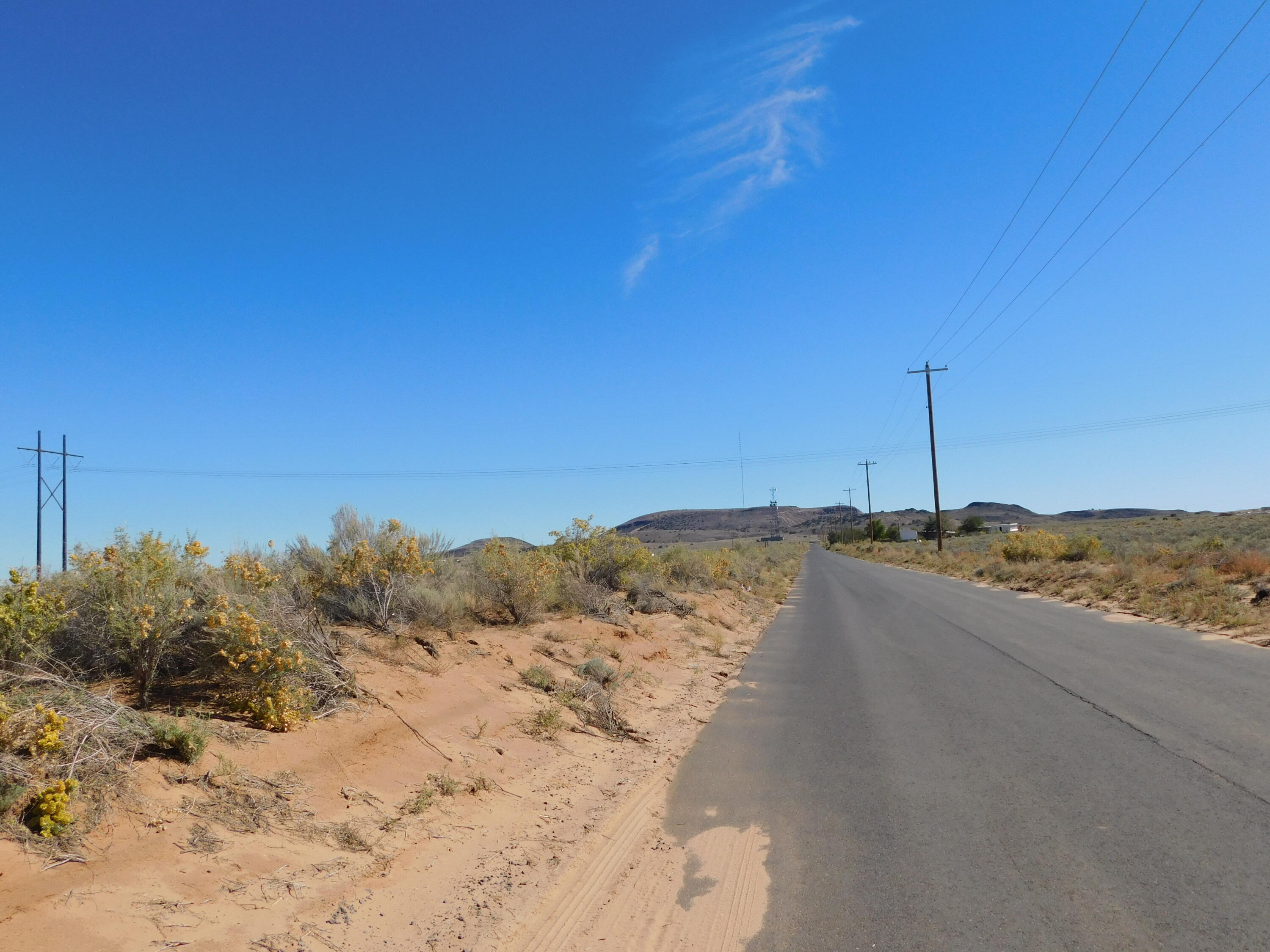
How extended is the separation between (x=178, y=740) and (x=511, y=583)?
29.2 feet

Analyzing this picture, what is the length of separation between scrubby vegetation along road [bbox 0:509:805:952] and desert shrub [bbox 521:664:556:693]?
40 millimetres

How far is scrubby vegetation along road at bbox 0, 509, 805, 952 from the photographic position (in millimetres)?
4531

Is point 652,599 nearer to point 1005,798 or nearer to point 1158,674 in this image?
point 1158,674


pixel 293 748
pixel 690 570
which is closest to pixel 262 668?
pixel 293 748

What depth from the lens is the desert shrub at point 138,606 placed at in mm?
6844

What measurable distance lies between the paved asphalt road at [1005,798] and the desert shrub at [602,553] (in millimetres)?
7114

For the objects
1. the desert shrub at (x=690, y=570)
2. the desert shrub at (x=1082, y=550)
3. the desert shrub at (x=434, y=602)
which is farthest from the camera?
the desert shrub at (x=1082, y=550)

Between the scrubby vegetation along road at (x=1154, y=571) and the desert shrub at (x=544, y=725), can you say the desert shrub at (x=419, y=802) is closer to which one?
the desert shrub at (x=544, y=725)

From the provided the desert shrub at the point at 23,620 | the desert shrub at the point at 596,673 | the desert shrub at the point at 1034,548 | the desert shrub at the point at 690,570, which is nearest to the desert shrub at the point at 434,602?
the desert shrub at the point at 596,673

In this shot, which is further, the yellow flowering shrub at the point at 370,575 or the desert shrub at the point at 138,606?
the yellow flowering shrub at the point at 370,575

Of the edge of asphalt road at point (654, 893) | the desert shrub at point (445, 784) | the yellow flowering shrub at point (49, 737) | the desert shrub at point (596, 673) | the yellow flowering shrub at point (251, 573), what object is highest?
the yellow flowering shrub at point (251, 573)

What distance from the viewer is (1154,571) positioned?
25562 mm

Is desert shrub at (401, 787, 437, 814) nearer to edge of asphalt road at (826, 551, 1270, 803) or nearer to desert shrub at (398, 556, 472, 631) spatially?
desert shrub at (398, 556, 472, 631)

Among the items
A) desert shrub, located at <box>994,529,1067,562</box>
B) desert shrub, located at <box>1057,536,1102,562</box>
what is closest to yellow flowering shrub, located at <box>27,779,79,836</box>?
desert shrub, located at <box>1057,536,1102,562</box>
